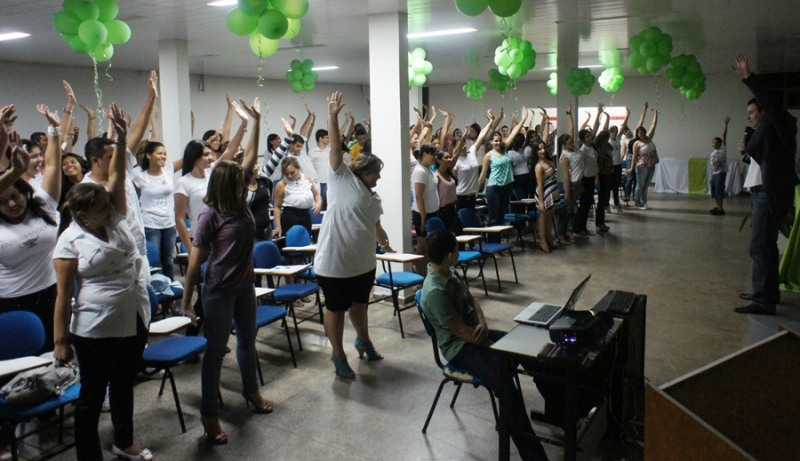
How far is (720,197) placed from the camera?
41.3 ft

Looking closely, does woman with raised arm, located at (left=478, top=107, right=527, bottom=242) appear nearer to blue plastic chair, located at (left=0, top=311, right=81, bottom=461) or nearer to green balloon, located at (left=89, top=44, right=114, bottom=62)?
green balloon, located at (left=89, top=44, right=114, bottom=62)

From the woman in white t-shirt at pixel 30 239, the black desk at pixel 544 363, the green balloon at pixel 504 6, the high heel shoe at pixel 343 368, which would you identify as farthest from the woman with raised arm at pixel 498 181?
the woman in white t-shirt at pixel 30 239

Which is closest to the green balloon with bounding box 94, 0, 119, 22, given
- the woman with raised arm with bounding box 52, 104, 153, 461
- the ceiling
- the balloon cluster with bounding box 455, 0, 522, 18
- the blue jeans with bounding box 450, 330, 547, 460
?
the ceiling

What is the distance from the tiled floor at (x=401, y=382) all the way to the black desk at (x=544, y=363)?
49 centimetres

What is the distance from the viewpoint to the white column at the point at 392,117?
6234 millimetres

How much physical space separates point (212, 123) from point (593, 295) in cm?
1203

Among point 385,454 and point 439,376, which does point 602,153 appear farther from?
point 385,454

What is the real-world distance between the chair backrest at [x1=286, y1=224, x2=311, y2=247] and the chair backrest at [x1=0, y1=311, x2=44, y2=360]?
2.67 m

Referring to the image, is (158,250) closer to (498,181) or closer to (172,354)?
(172,354)

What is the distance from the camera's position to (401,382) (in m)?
4.09

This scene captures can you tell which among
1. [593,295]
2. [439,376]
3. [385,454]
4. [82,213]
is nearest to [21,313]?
[82,213]

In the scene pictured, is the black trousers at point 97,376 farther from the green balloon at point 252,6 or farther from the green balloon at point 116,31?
the green balloon at point 116,31

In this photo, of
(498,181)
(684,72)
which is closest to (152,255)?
(498,181)

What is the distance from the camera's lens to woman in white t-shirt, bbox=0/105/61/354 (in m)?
3.27
